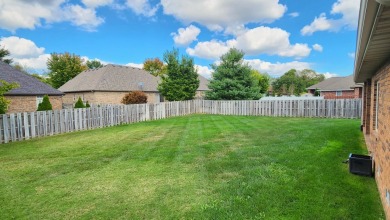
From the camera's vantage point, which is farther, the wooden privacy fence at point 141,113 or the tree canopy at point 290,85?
the tree canopy at point 290,85

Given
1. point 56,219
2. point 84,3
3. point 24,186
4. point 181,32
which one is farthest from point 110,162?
point 181,32

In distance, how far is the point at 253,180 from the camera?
16.4 feet

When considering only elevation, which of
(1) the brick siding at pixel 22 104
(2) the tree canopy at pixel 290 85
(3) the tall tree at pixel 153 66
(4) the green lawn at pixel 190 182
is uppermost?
(3) the tall tree at pixel 153 66

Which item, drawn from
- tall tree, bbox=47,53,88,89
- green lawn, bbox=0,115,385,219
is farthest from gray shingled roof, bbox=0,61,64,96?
tall tree, bbox=47,53,88,89

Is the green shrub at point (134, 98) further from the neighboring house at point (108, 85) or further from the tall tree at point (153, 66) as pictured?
the tall tree at point (153, 66)

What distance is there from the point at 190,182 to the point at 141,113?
13.3 meters

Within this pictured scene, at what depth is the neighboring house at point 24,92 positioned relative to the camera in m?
17.3

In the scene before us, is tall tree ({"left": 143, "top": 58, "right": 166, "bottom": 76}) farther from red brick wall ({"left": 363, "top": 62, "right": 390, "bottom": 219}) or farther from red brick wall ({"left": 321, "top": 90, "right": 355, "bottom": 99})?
red brick wall ({"left": 363, "top": 62, "right": 390, "bottom": 219})

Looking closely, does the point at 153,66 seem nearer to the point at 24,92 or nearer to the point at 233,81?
the point at 233,81

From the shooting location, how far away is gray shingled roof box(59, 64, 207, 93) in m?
27.0

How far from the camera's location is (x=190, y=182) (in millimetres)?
5094

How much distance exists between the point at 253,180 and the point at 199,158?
7.42ft

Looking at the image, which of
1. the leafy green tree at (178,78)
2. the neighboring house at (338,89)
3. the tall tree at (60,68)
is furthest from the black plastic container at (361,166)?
the tall tree at (60,68)

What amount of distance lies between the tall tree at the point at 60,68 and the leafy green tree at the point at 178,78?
2768cm
